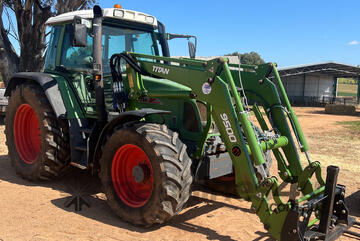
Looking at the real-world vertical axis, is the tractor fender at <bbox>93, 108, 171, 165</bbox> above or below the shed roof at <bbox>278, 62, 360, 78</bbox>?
below

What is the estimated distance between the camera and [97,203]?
15.1 ft

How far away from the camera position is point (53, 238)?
355 cm

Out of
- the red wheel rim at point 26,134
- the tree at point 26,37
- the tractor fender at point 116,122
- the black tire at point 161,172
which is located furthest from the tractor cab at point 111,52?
the tree at point 26,37

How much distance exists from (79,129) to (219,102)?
2357 millimetres

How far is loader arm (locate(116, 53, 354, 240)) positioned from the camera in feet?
10.6

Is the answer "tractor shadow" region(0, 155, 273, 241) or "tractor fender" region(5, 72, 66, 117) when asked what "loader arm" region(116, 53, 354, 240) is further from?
"tractor fender" region(5, 72, 66, 117)

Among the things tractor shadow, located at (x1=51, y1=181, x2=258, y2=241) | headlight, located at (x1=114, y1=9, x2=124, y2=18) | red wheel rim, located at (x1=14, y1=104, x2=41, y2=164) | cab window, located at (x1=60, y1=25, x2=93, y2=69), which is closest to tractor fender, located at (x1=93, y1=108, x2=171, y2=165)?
tractor shadow, located at (x1=51, y1=181, x2=258, y2=241)

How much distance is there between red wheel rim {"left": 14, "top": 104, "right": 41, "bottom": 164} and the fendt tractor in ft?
0.06

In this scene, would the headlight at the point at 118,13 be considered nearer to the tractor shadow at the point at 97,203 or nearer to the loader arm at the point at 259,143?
the loader arm at the point at 259,143

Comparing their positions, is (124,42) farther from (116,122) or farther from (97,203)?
(97,203)

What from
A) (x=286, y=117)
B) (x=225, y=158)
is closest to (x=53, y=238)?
(x=225, y=158)

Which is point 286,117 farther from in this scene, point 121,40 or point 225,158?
point 121,40

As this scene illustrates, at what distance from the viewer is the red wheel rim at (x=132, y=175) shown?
395 centimetres

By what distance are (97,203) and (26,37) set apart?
37.3 feet
